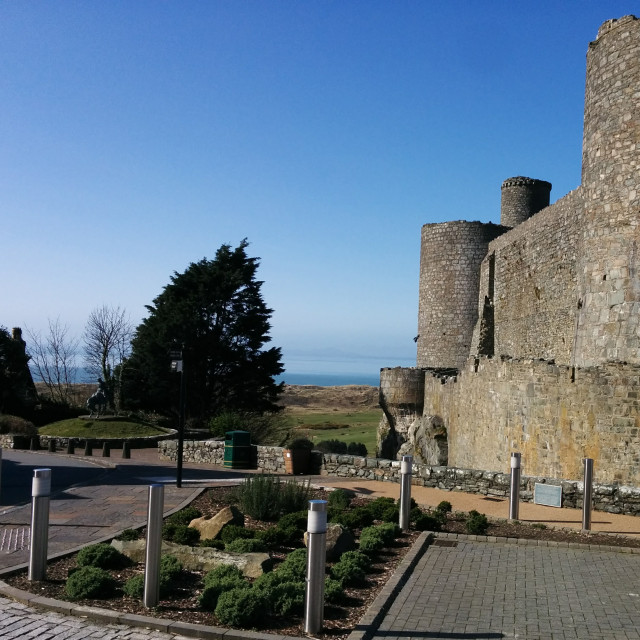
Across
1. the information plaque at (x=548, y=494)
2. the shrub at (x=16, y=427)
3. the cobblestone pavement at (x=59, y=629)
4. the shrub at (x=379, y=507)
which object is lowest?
the shrub at (x=16, y=427)

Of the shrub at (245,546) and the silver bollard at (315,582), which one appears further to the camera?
the shrub at (245,546)

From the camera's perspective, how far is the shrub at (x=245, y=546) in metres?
9.28

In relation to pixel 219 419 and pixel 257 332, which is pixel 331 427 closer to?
pixel 257 332

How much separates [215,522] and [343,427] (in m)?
46.6

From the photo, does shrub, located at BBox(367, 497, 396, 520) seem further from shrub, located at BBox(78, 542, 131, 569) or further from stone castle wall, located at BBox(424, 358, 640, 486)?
shrub, located at BBox(78, 542, 131, 569)

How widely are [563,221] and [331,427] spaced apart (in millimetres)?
35325

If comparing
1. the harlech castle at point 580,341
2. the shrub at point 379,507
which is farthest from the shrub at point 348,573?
the harlech castle at point 580,341

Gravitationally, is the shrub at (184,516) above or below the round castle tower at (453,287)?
below

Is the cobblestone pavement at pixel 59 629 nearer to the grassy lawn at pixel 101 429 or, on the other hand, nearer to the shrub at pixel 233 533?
the shrub at pixel 233 533

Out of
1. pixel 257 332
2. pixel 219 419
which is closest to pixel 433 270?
pixel 257 332

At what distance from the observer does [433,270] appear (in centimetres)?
3525

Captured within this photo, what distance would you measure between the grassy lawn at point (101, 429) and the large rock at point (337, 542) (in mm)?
19364

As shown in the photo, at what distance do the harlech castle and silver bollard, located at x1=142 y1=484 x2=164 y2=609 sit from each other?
9.64 meters

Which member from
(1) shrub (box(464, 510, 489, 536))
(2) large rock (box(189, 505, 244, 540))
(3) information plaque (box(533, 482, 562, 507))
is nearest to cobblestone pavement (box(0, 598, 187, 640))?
(2) large rock (box(189, 505, 244, 540))
